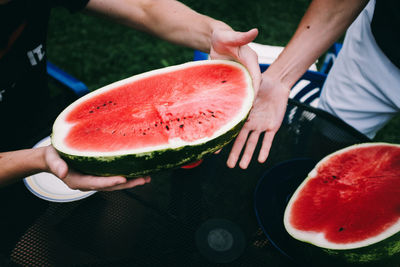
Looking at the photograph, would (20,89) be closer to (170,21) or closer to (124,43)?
(170,21)

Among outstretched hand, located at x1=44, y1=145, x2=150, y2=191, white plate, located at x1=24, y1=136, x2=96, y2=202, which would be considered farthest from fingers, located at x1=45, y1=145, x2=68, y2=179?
white plate, located at x1=24, y1=136, x2=96, y2=202

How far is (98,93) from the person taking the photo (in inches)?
55.4

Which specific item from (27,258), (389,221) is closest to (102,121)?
(27,258)

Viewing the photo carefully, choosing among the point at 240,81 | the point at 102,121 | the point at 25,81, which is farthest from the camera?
the point at 25,81

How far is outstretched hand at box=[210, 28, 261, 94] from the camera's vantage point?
1.42m

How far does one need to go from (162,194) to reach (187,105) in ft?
1.58

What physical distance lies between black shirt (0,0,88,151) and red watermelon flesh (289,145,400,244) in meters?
1.62

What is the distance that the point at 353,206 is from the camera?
129 cm

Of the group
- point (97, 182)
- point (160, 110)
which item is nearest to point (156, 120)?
point (160, 110)

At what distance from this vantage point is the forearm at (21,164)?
1.19 meters

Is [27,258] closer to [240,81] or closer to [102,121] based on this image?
[102,121]

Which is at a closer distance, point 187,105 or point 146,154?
point 146,154

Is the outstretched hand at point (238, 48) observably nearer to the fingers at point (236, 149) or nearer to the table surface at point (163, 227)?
the fingers at point (236, 149)

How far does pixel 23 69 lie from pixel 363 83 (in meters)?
2.10
